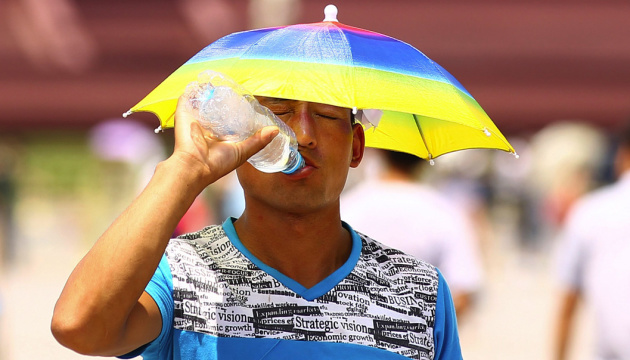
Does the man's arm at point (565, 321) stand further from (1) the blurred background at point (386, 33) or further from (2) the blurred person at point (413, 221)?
(1) the blurred background at point (386, 33)

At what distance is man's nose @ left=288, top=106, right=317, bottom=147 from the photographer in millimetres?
2029

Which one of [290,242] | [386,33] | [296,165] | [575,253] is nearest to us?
[296,165]

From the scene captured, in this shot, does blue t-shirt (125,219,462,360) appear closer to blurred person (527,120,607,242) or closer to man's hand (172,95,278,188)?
man's hand (172,95,278,188)

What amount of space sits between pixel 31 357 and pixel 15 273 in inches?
237

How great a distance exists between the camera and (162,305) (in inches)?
74.3

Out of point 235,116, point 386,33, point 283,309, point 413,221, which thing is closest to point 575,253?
point 413,221

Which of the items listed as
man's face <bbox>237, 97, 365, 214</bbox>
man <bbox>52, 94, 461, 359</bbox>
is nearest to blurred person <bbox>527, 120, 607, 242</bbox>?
man <bbox>52, 94, 461, 359</bbox>

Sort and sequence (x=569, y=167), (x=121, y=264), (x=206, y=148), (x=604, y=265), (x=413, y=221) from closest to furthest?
(x=121, y=264) → (x=206, y=148) → (x=604, y=265) → (x=413, y=221) → (x=569, y=167)

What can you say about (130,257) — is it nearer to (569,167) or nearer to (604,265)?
(604,265)

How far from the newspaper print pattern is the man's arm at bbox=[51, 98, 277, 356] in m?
0.21

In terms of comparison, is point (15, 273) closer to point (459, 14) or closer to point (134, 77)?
point (134, 77)

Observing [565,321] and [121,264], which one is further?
[565,321]

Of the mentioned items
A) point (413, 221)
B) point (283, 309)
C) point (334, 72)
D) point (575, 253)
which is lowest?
point (575, 253)

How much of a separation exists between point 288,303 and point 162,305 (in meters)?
0.29
